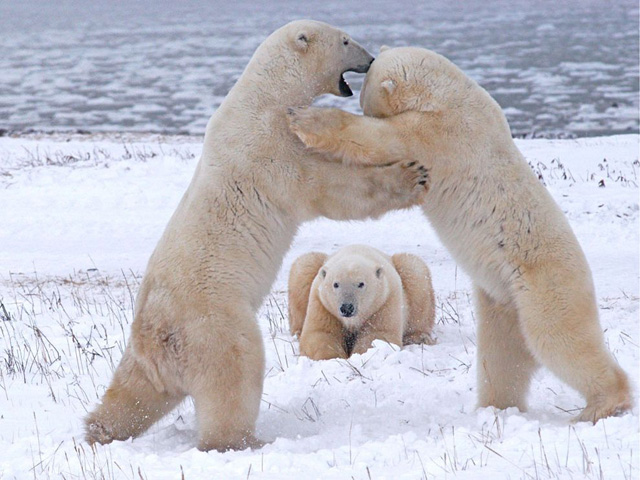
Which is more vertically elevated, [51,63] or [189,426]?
[189,426]

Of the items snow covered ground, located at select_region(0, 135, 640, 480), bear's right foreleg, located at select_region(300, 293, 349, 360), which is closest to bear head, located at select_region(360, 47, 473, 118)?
snow covered ground, located at select_region(0, 135, 640, 480)

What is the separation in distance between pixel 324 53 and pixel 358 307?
237cm

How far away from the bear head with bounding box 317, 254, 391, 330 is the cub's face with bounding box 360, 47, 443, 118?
2104 millimetres

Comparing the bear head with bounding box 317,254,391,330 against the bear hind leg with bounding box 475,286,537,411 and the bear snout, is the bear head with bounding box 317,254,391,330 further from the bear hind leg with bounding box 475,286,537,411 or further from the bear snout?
the bear snout

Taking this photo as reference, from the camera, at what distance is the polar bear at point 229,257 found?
14.0 feet

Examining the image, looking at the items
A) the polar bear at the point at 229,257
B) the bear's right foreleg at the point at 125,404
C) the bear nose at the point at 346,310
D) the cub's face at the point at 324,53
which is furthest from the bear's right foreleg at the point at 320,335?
the cub's face at the point at 324,53

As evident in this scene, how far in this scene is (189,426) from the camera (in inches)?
194

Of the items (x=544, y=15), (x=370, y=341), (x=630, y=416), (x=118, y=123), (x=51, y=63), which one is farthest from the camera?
(x=544, y=15)

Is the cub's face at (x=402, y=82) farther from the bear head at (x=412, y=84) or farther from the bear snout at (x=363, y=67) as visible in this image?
the bear snout at (x=363, y=67)

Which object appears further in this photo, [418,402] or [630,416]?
[418,402]

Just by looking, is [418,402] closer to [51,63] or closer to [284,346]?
[284,346]

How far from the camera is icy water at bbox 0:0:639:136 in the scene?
22812 mm

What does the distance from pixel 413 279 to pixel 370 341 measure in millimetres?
939

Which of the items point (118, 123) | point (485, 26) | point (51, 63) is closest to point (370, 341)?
point (118, 123)
